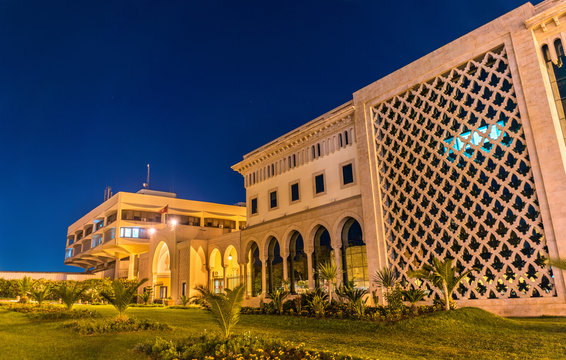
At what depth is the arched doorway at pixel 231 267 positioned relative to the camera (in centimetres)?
3196

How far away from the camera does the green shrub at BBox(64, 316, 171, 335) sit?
11586mm

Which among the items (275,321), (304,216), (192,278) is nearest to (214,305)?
(275,321)

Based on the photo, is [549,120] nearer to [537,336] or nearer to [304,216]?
[537,336]

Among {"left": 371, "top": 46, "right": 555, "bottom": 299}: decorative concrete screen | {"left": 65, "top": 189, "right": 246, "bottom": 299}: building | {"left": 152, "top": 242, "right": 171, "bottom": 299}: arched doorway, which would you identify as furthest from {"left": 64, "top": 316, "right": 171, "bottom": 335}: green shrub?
{"left": 152, "top": 242, "right": 171, "bottom": 299}: arched doorway

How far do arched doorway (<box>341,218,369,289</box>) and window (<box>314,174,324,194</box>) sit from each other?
3175mm

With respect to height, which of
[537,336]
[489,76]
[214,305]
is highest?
[489,76]

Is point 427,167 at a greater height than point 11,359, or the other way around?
point 427,167

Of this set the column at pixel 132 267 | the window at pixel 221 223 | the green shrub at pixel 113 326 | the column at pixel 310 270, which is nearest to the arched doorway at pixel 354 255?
the column at pixel 310 270

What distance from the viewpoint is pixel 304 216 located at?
2506cm

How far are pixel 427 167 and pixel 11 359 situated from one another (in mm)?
15828

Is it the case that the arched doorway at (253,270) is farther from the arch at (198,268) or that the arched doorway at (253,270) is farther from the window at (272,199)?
the arch at (198,268)

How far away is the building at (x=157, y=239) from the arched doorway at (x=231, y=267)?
0.08 meters

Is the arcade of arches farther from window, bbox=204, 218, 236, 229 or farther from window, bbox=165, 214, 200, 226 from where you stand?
window, bbox=204, 218, 236, 229

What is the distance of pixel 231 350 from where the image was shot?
8.02 m
